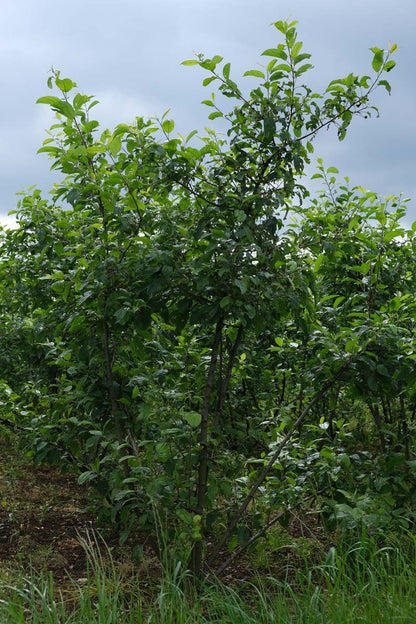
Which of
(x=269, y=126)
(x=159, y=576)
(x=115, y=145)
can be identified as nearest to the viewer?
(x=115, y=145)

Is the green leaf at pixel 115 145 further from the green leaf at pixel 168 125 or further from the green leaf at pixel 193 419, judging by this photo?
the green leaf at pixel 193 419

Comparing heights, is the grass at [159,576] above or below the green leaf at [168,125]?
below

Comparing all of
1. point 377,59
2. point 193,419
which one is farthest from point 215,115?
point 193,419

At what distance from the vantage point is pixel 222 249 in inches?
135

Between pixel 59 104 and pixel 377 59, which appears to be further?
pixel 377 59

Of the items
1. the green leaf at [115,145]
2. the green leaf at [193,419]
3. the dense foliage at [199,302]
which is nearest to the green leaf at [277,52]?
the dense foliage at [199,302]

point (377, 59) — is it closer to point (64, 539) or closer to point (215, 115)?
point (215, 115)

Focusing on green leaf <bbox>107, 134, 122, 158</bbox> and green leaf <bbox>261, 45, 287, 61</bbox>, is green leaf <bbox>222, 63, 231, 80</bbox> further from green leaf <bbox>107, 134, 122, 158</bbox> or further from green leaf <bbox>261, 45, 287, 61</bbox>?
green leaf <bbox>107, 134, 122, 158</bbox>

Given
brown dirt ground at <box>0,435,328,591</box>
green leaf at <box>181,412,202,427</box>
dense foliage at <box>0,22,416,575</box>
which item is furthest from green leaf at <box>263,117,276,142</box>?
brown dirt ground at <box>0,435,328,591</box>

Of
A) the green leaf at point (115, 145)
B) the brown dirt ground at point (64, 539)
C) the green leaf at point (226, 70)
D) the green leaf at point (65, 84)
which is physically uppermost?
the green leaf at point (226, 70)

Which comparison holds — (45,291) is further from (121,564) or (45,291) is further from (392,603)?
(392,603)

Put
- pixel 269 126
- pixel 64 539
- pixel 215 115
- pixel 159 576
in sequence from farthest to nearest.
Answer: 1. pixel 64 539
2. pixel 159 576
3. pixel 215 115
4. pixel 269 126

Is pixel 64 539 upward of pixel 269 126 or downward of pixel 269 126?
downward

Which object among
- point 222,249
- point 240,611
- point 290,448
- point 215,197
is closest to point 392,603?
point 240,611
